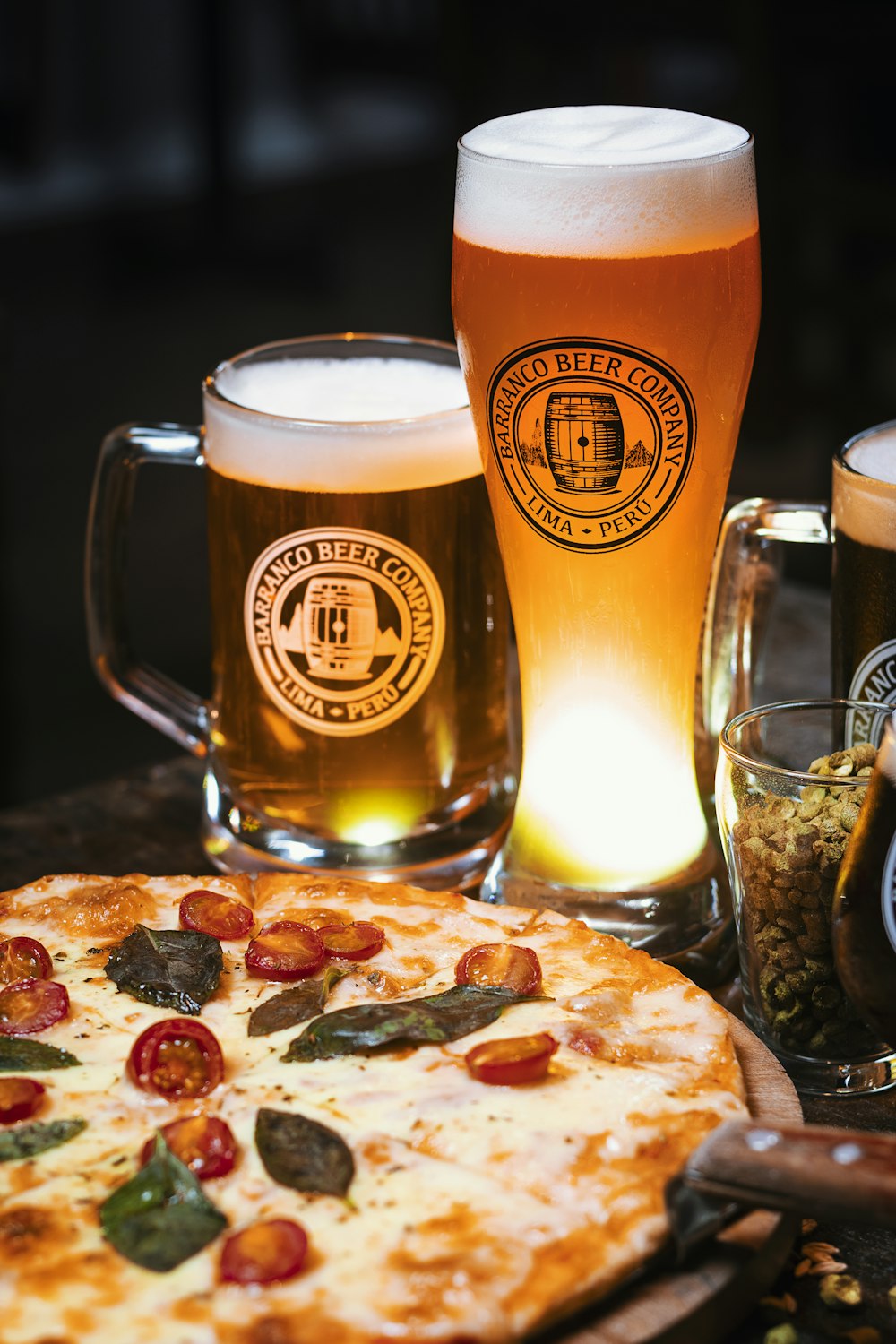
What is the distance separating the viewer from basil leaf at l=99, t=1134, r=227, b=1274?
3.22 ft

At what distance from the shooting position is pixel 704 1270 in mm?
1010

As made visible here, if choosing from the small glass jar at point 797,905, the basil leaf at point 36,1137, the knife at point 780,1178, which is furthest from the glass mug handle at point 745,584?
the basil leaf at point 36,1137

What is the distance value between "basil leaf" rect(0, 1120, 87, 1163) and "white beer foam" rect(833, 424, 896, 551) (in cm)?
74

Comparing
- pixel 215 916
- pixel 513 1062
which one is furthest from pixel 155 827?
pixel 513 1062

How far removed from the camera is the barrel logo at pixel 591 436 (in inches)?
50.6

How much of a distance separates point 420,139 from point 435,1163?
10.8m

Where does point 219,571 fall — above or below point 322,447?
below

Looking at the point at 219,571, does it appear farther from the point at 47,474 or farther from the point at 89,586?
the point at 47,474

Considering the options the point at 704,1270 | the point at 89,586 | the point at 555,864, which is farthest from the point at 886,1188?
the point at 89,586

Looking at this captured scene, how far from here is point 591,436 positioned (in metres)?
1.30

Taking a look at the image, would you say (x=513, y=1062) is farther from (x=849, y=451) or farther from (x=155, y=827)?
(x=155, y=827)

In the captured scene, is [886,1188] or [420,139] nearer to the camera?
[886,1188]

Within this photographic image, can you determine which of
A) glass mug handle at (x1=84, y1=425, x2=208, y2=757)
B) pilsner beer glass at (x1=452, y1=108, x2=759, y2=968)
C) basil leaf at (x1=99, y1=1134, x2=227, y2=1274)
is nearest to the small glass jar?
pilsner beer glass at (x1=452, y1=108, x2=759, y2=968)

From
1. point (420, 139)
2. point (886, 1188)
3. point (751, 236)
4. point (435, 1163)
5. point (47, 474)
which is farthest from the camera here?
point (420, 139)
